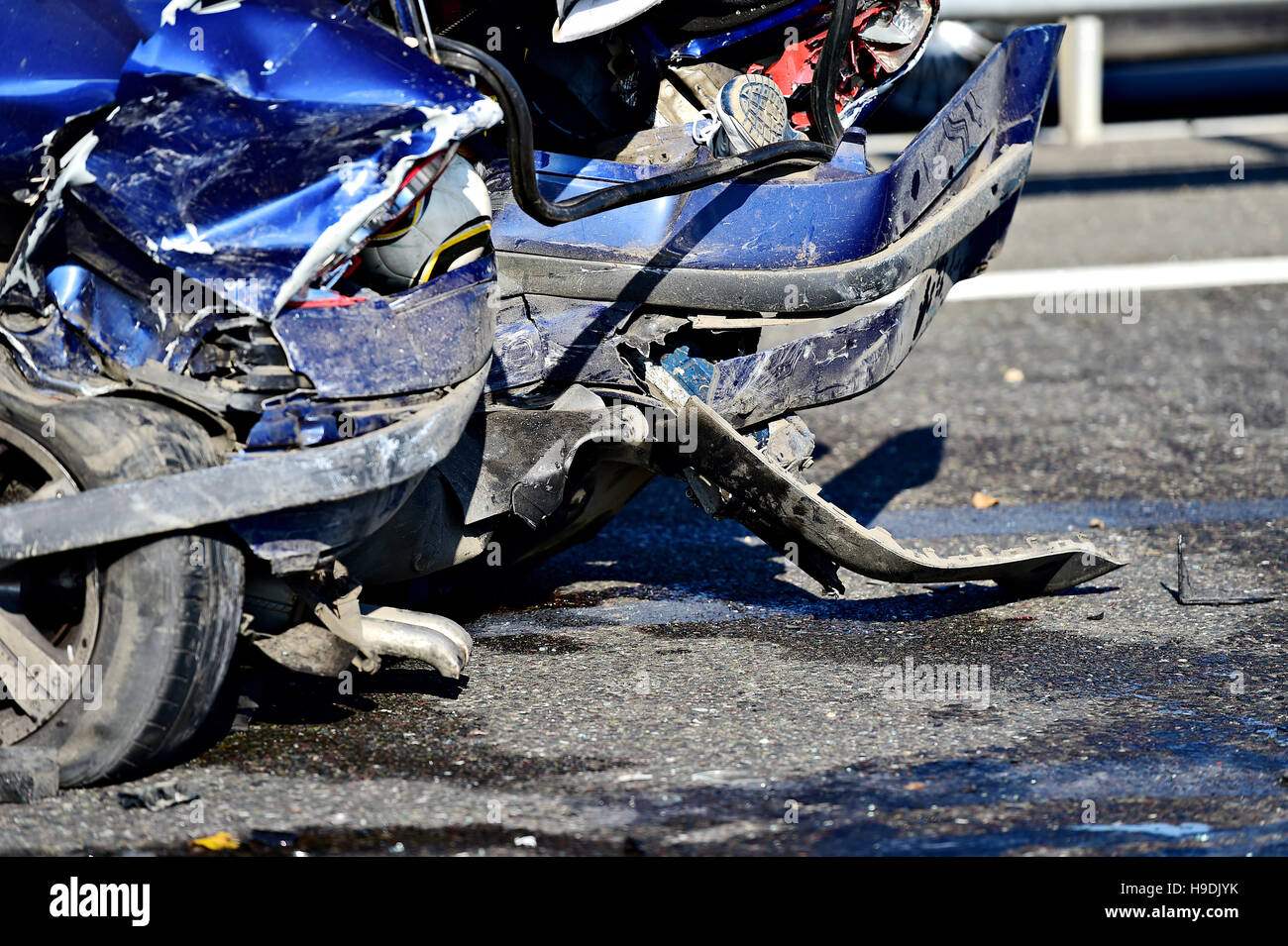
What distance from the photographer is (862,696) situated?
3469mm

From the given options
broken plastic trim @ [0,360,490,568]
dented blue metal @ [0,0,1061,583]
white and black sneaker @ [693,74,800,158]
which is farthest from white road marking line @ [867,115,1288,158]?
broken plastic trim @ [0,360,490,568]

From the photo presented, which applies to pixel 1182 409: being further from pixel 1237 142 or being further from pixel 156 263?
pixel 1237 142

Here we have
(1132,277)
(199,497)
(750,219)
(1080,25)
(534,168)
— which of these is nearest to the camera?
(199,497)

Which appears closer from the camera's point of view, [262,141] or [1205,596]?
[262,141]

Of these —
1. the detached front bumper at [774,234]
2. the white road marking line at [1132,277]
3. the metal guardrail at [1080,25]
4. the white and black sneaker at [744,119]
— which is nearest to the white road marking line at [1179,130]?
the metal guardrail at [1080,25]

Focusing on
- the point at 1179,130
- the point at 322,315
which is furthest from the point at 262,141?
the point at 1179,130

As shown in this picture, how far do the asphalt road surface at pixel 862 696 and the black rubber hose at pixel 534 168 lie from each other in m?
1.08

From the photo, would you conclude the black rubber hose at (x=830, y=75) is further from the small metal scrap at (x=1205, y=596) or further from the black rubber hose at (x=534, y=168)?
the small metal scrap at (x=1205, y=596)

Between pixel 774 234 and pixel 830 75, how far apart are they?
1.34 ft

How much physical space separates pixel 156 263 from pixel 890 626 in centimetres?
203

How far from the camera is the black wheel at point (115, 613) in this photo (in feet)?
9.11

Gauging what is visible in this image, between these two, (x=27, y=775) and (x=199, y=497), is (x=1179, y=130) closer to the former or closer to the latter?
(x=199, y=497)
